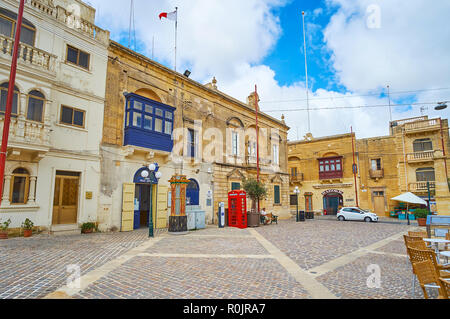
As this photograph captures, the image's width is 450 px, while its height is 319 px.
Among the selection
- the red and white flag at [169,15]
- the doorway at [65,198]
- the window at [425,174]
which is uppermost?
the red and white flag at [169,15]

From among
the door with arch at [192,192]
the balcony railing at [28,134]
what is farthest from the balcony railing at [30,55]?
the door with arch at [192,192]

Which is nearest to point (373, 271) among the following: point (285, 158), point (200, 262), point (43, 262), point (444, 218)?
point (200, 262)

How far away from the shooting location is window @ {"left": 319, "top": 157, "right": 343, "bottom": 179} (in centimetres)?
3188

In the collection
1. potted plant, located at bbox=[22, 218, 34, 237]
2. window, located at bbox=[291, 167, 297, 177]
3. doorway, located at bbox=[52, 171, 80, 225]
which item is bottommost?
potted plant, located at bbox=[22, 218, 34, 237]

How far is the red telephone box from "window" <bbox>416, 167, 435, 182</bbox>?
2175cm

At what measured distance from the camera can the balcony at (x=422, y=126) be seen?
26464 mm

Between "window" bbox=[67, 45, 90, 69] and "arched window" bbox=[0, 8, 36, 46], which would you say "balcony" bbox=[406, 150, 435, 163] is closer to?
"window" bbox=[67, 45, 90, 69]

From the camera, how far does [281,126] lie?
28469 mm

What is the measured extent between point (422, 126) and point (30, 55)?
110ft

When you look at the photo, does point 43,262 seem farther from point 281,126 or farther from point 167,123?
point 281,126

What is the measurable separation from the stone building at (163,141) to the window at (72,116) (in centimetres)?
121

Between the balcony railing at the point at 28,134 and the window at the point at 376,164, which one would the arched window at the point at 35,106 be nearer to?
the balcony railing at the point at 28,134

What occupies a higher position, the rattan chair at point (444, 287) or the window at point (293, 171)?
the window at point (293, 171)

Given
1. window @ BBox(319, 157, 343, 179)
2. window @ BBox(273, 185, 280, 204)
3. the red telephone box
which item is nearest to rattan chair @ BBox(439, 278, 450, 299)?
the red telephone box
